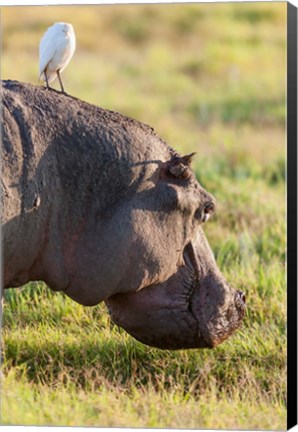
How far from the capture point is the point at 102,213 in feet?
20.0

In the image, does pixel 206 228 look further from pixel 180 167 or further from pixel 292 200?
pixel 180 167

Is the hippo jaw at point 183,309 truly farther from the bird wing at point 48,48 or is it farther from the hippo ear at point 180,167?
the bird wing at point 48,48

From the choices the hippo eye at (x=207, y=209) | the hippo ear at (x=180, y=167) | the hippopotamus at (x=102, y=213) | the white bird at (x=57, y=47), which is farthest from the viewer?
the white bird at (x=57, y=47)

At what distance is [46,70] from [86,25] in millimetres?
9230

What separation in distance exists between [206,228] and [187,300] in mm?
3871

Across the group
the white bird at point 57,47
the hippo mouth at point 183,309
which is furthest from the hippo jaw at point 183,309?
the white bird at point 57,47

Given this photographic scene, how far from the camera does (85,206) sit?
19.9ft

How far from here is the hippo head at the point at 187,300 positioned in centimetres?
639

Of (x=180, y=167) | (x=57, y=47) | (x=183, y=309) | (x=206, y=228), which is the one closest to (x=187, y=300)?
(x=183, y=309)

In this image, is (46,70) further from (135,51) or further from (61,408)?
(135,51)

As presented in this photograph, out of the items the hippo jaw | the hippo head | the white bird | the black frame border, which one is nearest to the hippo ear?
the hippo head

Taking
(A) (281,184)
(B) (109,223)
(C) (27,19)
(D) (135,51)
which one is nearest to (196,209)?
(B) (109,223)

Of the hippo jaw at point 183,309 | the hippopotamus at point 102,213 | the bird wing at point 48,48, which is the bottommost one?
the hippo jaw at point 183,309

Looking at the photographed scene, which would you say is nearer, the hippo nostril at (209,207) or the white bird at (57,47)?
the hippo nostril at (209,207)
